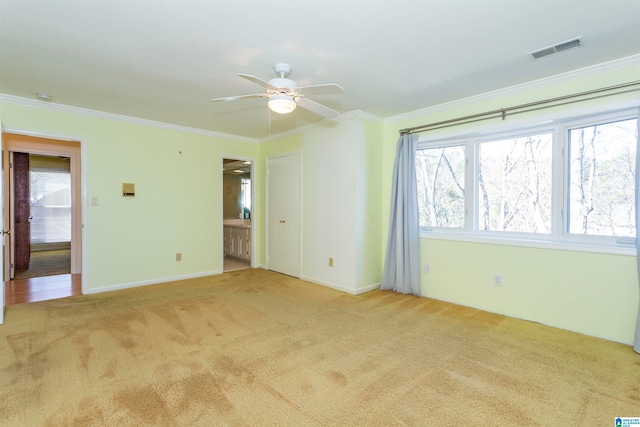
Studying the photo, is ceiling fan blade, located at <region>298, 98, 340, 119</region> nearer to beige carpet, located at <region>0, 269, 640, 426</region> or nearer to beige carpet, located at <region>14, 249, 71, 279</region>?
beige carpet, located at <region>0, 269, 640, 426</region>

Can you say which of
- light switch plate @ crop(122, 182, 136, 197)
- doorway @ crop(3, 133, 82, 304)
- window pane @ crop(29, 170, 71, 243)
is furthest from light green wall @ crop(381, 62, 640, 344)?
window pane @ crop(29, 170, 71, 243)

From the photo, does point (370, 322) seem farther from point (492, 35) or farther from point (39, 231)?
point (39, 231)

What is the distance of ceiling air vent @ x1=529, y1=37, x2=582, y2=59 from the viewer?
236cm

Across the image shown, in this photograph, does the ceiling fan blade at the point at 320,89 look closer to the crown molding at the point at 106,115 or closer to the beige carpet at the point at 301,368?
the beige carpet at the point at 301,368

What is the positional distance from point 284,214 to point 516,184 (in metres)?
3.39

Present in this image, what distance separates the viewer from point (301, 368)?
2.29 metres

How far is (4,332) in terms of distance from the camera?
9.41 ft

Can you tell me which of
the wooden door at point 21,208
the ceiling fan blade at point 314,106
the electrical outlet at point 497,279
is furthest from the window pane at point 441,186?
the wooden door at point 21,208

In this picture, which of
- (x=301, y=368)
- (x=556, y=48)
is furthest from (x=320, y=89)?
(x=301, y=368)

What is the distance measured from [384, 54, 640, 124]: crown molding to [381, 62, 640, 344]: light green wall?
1 centimetres

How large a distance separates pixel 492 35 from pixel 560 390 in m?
2.49

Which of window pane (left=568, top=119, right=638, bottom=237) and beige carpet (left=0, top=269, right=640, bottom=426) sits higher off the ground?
window pane (left=568, top=119, right=638, bottom=237)

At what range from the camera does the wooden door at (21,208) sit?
5641 millimetres

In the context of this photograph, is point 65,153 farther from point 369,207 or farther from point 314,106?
point 369,207
